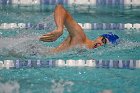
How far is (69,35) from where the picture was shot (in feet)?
11.5

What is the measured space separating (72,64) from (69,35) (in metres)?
0.31

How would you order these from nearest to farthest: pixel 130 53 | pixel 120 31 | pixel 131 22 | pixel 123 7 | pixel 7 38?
pixel 130 53
pixel 7 38
pixel 120 31
pixel 131 22
pixel 123 7

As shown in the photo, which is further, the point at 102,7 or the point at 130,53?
the point at 102,7

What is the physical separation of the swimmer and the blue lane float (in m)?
0.16

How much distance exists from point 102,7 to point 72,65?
2.89m

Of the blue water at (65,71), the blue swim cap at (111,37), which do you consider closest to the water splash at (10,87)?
the blue water at (65,71)

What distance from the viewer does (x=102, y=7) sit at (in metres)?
6.26

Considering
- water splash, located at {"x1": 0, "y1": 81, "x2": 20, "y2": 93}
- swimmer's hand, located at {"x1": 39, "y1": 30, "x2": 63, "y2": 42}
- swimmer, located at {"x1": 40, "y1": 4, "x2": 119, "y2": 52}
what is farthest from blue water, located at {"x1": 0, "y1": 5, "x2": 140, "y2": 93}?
swimmer's hand, located at {"x1": 39, "y1": 30, "x2": 63, "y2": 42}

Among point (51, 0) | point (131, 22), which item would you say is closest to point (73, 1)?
point (51, 0)

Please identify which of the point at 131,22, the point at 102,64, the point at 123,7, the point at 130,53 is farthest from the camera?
the point at 123,7

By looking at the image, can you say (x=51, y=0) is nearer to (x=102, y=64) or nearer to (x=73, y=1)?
(x=73, y=1)

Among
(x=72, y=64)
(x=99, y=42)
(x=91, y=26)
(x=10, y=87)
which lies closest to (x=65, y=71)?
(x=72, y=64)

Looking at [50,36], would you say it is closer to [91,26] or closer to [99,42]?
[99,42]

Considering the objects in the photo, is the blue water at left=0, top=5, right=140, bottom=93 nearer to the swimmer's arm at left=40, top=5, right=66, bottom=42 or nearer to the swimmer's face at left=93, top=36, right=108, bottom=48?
the swimmer's face at left=93, top=36, right=108, bottom=48
